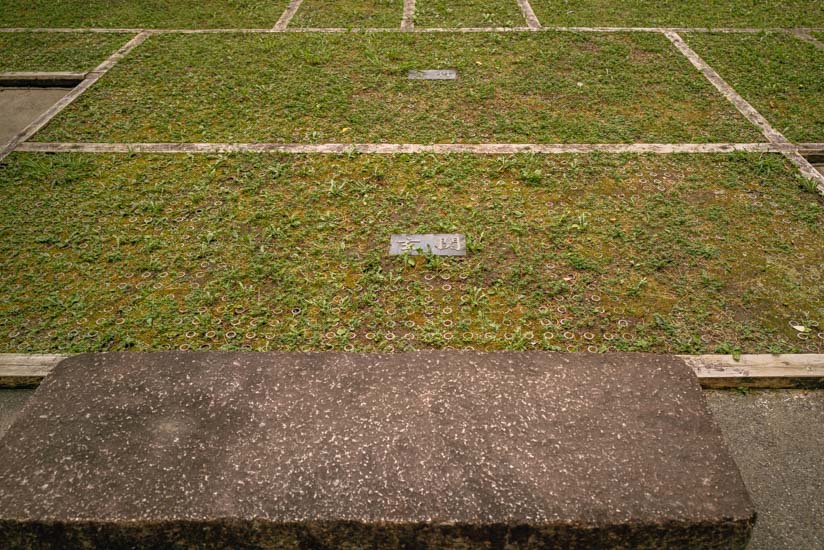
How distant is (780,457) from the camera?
3182 mm

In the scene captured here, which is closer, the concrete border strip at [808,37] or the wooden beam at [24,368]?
the wooden beam at [24,368]

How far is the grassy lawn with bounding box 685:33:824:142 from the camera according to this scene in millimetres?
6207

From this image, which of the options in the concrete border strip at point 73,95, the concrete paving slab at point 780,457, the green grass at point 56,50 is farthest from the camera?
the green grass at point 56,50

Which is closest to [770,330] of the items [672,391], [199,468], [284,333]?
[672,391]

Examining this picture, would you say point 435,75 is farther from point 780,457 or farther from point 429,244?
point 780,457

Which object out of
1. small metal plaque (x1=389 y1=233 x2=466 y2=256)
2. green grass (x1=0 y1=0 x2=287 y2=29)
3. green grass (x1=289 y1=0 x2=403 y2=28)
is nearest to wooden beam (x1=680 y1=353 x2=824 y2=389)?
small metal plaque (x1=389 y1=233 x2=466 y2=256)

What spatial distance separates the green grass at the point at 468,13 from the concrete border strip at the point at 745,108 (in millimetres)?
2290

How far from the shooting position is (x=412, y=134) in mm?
6016

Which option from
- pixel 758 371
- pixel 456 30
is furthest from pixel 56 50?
pixel 758 371

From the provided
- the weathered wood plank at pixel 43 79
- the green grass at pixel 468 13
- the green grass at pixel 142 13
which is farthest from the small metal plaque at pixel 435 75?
the weathered wood plank at pixel 43 79

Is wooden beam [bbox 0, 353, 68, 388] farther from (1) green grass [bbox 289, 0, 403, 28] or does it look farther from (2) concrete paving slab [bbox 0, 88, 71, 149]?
(1) green grass [bbox 289, 0, 403, 28]

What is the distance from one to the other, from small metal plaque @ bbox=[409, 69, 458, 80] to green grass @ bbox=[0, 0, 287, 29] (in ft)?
9.71

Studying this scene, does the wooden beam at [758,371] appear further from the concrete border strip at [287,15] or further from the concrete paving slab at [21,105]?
the concrete border strip at [287,15]

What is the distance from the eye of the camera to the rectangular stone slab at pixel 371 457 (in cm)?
239
